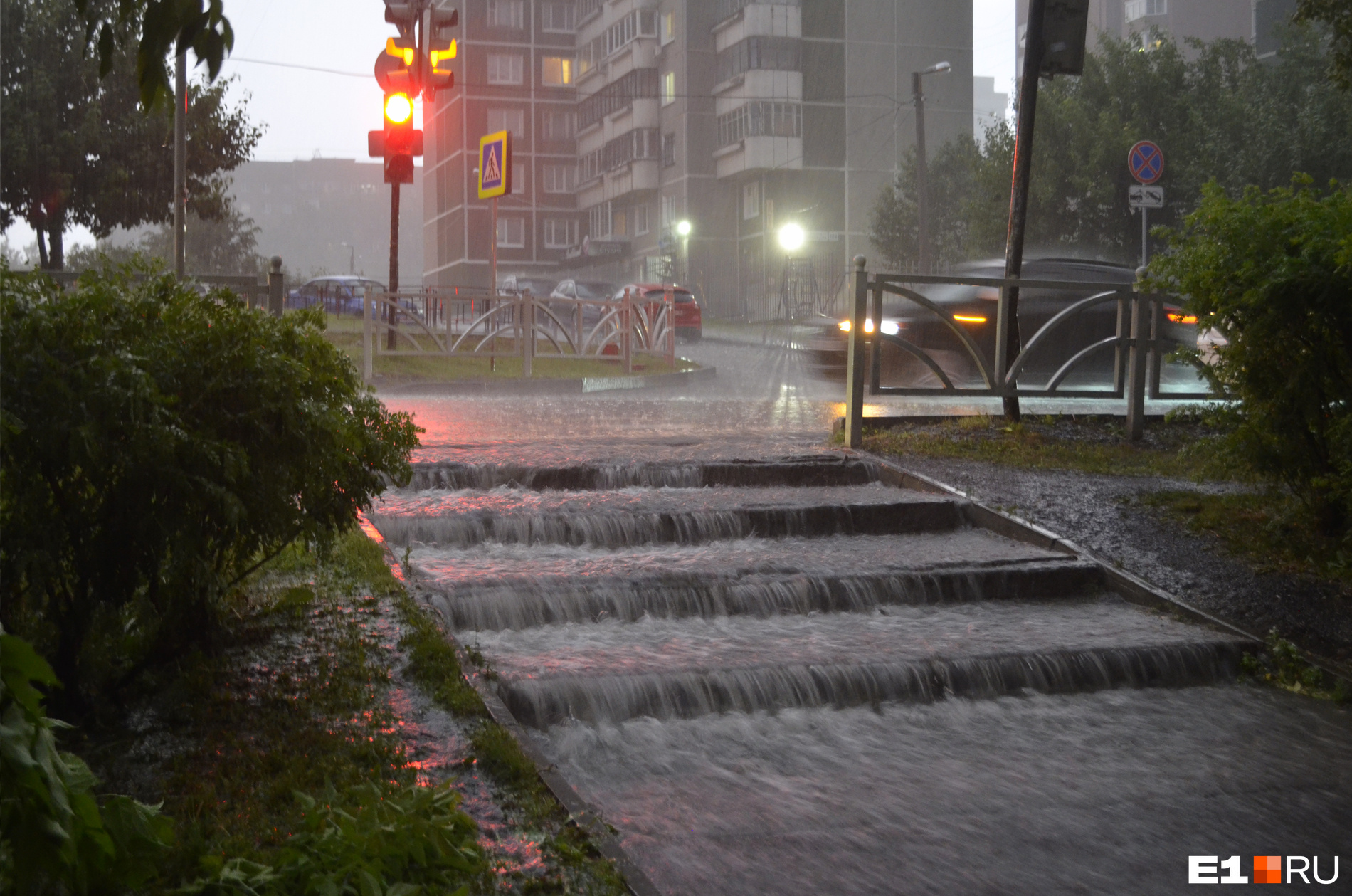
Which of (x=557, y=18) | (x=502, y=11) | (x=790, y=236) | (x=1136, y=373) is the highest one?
(x=502, y=11)

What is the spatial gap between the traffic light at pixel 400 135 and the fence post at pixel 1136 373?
975cm

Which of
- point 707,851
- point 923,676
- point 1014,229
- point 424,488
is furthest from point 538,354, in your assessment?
point 707,851

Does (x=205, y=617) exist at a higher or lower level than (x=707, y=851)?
higher

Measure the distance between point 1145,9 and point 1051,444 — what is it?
72427mm

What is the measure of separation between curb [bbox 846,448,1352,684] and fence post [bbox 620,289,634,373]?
11.2 metres

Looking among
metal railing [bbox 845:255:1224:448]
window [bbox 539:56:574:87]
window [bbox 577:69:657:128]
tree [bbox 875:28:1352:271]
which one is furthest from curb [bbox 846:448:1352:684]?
window [bbox 539:56:574:87]

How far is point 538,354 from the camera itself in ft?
64.8

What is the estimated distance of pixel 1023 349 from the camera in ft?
32.9

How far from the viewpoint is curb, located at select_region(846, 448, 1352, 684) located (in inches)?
231

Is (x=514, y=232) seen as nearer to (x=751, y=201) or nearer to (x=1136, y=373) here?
(x=751, y=201)

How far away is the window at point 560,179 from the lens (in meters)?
71.6

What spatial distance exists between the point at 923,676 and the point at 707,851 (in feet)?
6.05

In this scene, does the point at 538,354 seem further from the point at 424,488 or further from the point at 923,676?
the point at 923,676

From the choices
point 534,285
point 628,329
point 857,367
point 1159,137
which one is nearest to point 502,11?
point 534,285
